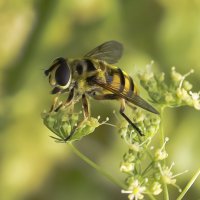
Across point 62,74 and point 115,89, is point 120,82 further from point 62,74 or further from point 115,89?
point 62,74

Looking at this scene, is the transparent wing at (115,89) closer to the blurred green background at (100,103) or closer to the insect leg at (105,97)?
the insect leg at (105,97)

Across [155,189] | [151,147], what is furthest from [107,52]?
[155,189]

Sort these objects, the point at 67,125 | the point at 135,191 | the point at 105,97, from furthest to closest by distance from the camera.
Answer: the point at 105,97 < the point at 67,125 < the point at 135,191

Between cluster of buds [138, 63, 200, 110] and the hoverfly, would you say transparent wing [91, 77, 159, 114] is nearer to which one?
the hoverfly

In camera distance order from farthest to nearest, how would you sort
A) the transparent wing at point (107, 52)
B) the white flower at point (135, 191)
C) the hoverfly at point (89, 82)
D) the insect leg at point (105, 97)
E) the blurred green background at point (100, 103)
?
1. the blurred green background at point (100, 103)
2. the transparent wing at point (107, 52)
3. the insect leg at point (105, 97)
4. the hoverfly at point (89, 82)
5. the white flower at point (135, 191)

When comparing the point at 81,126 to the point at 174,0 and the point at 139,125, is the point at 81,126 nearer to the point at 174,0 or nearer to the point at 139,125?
the point at 139,125

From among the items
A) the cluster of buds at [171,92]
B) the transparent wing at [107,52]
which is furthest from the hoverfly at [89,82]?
the transparent wing at [107,52]

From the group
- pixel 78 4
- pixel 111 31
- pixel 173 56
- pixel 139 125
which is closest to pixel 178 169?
pixel 173 56
